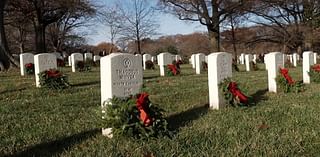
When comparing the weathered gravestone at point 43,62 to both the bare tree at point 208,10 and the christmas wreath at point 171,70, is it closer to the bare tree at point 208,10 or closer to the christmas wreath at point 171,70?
the christmas wreath at point 171,70

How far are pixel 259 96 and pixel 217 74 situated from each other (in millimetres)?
2170

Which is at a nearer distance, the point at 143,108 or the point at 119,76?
the point at 143,108

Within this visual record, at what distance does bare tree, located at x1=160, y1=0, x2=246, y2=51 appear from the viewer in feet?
103

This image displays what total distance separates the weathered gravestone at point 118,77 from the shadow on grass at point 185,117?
2.65 ft

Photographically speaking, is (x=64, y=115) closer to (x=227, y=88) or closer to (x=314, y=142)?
(x=227, y=88)

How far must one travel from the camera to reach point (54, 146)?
18.1ft

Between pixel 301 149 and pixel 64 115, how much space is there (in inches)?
169

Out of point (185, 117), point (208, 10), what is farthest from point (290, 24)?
point (185, 117)

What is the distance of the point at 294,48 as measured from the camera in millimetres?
50656

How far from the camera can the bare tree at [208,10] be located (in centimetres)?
3127

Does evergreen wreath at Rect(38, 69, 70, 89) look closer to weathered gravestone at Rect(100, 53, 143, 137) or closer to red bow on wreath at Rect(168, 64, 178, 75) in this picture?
weathered gravestone at Rect(100, 53, 143, 137)

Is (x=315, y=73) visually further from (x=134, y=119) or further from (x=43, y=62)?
(x=134, y=119)

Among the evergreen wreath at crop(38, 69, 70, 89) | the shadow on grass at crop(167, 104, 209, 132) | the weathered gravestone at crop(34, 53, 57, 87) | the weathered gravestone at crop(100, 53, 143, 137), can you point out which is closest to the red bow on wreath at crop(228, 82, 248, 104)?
the shadow on grass at crop(167, 104, 209, 132)

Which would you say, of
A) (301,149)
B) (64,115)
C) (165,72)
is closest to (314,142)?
(301,149)
